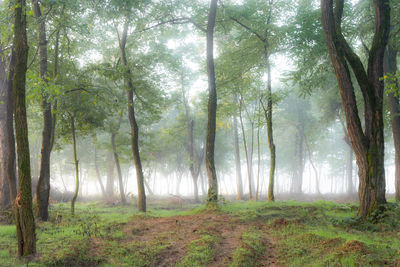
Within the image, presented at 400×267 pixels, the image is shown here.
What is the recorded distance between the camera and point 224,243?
622 cm

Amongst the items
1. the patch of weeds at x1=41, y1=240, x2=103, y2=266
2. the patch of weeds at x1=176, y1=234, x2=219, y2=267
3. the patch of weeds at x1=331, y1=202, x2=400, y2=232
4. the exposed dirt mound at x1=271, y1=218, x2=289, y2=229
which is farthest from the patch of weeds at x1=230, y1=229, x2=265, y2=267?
the patch of weeds at x1=41, y1=240, x2=103, y2=266

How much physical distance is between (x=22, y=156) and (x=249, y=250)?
5.01 metres

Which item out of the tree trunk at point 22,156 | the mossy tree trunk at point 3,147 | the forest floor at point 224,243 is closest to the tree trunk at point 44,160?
the forest floor at point 224,243

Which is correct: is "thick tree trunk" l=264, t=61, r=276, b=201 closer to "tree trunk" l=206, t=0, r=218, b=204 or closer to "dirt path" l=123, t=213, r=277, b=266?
"tree trunk" l=206, t=0, r=218, b=204

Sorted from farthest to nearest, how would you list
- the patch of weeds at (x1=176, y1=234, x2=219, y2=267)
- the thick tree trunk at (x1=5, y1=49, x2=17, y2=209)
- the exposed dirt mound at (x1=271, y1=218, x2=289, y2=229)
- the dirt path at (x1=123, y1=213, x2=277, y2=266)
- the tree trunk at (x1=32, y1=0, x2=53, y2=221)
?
the tree trunk at (x1=32, y1=0, x2=53, y2=221) → the thick tree trunk at (x1=5, y1=49, x2=17, y2=209) → the exposed dirt mound at (x1=271, y1=218, x2=289, y2=229) → the dirt path at (x1=123, y1=213, x2=277, y2=266) → the patch of weeds at (x1=176, y1=234, x2=219, y2=267)

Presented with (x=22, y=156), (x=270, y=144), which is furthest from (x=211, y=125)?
(x=22, y=156)

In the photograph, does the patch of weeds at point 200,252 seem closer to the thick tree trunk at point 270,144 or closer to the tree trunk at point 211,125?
the tree trunk at point 211,125

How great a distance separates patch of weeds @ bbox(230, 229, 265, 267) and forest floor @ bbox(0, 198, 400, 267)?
0.02 meters

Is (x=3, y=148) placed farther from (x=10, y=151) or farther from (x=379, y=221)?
(x=379, y=221)

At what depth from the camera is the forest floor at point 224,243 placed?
4973 mm

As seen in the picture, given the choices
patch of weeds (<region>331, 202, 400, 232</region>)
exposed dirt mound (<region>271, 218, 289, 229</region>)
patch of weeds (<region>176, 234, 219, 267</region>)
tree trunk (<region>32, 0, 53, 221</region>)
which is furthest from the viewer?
tree trunk (<region>32, 0, 53, 221</region>)

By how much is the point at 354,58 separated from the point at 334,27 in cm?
112

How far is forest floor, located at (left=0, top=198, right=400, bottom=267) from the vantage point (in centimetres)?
497

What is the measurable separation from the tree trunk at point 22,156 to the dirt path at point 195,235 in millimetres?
2236
